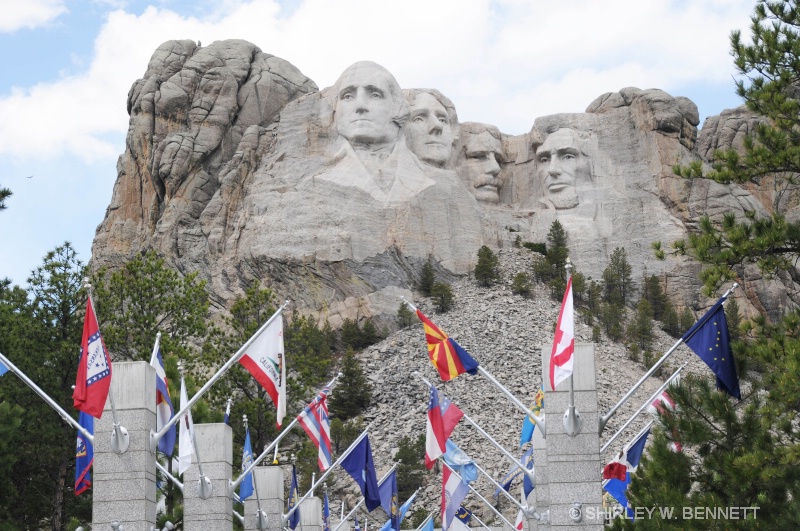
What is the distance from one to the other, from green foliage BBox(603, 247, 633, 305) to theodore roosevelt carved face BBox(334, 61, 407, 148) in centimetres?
1131

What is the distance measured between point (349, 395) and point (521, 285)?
11302mm

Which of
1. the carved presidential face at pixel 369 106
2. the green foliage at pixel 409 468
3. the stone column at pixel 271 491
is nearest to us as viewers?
the stone column at pixel 271 491

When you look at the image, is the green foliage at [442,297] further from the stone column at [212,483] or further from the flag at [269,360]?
the flag at [269,360]

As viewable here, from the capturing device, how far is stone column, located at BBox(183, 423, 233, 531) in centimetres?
2702

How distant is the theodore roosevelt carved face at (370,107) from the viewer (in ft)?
223

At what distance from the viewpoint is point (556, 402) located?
80.4 feet

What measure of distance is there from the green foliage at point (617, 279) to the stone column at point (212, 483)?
42.4 meters

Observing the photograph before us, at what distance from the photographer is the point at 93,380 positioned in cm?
2280

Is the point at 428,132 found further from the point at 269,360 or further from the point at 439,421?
the point at 269,360

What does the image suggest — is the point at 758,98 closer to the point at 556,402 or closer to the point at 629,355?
the point at 556,402

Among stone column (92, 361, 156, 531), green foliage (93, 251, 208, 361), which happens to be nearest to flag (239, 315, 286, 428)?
stone column (92, 361, 156, 531)

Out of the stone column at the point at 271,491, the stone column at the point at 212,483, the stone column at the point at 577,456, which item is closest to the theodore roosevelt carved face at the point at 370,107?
the stone column at the point at 271,491

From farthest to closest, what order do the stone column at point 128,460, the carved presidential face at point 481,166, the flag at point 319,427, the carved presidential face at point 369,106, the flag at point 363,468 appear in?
the carved presidential face at point 481,166, the carved presidential face at point 369,106, the flag at point 363,468, the flag at point 319,427, the stone column at point 128,460

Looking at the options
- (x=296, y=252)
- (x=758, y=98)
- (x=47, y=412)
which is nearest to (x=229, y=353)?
(x=47, y=412)
